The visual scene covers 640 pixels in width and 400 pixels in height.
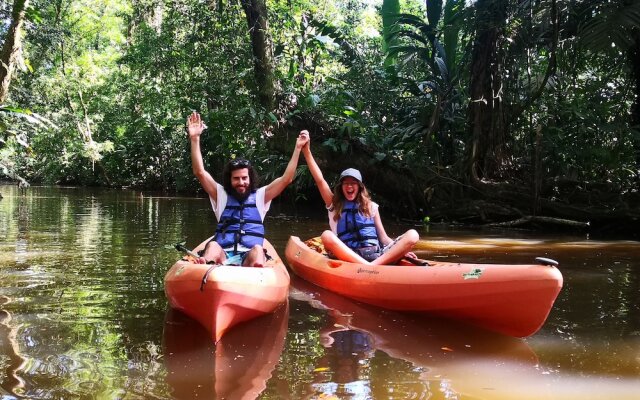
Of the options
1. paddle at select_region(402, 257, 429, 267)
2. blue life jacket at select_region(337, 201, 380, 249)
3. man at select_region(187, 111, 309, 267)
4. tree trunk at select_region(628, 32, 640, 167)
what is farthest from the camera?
tree trunk at select_region(628, 32, 640, 167)

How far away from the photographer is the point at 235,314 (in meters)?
3.80

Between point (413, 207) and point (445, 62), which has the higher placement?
point (445, 62)

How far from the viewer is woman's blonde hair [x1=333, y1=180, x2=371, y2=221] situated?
5445mm

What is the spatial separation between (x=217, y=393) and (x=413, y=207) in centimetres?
989

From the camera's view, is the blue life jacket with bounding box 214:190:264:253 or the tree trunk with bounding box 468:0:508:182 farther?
the tree trunk with bounding box 468:0:508:182

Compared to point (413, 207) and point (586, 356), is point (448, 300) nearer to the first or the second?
point (586, 356)

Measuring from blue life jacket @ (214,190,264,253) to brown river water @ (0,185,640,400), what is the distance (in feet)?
2.11

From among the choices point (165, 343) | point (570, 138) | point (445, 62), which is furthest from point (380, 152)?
point (165, 343)

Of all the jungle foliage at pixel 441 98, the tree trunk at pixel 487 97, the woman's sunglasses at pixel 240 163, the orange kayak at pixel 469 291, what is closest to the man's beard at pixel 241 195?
the woman's sunglasses at pixel 240 163

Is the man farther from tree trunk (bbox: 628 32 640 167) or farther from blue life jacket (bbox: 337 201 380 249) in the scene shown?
tree trunk (bbox: 628 32 640 167)

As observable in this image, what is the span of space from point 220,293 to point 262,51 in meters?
9.83

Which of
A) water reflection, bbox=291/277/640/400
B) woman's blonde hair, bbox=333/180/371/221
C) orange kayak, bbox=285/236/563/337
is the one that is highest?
woman's blonde hair, bbox=333/180/371/221

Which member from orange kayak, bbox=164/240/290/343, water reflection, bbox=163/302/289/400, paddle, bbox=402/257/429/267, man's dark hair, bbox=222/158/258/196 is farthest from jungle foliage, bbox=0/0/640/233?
water reflection, bbox=163/302/289/400

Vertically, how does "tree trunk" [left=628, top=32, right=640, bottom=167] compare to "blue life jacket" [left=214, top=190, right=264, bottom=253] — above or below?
above
